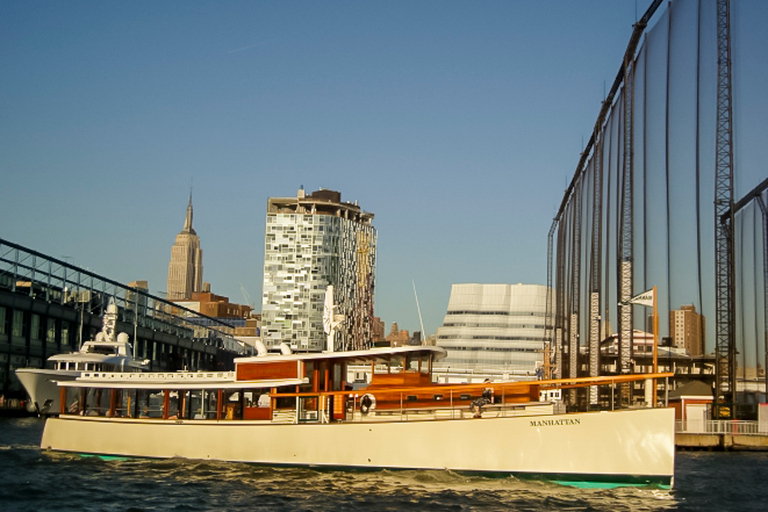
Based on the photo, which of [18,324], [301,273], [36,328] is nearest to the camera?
[18,324]

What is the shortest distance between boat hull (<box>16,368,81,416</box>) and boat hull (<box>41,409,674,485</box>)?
26.5 m

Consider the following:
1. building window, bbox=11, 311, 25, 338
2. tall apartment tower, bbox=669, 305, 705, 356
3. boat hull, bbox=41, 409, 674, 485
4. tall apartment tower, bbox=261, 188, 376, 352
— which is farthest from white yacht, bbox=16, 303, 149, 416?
tall apartment tower, bbox=261, 188, 376, 352

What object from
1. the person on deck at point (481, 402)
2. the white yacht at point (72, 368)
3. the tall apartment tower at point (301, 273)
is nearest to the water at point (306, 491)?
the person on deck at point (481, 402)

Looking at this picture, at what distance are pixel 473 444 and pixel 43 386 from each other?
37851 millimetres

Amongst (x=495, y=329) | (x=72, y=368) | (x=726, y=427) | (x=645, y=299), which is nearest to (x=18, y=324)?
(x=72, y=368)

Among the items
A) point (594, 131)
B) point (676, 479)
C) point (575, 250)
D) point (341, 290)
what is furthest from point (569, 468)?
point (341, 290)

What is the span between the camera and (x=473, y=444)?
2511cm

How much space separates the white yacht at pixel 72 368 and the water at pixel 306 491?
2301 cm

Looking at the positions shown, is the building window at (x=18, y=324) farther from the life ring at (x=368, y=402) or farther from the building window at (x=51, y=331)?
the life ring at (x=368, y=402)

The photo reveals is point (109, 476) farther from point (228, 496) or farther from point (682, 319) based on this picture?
point (682, 319)

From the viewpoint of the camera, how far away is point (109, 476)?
89.8ft

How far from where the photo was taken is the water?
2258 centimetres

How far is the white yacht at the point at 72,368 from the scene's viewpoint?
52.1 m

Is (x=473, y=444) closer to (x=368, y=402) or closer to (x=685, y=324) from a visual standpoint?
(x=368, y=402)
